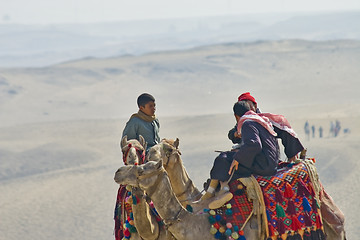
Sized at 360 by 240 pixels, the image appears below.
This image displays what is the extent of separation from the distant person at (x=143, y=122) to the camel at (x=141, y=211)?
27.4 inches

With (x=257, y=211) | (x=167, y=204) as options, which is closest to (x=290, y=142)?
(x=257, y=211)

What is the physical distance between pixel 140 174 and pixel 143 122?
193cm

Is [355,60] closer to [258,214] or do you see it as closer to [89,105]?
[89,105]

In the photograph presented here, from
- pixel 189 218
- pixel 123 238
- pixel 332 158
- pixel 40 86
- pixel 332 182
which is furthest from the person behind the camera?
pixel 40 86

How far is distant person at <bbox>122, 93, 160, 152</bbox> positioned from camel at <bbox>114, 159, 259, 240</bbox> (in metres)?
1.56

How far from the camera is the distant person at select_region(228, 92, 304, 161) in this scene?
7352 millimetres

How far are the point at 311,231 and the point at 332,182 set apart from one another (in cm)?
1683

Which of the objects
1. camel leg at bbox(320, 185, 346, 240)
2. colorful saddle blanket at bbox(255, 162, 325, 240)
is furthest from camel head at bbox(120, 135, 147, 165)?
camel leg at bbox(320, 185, 346, 240)

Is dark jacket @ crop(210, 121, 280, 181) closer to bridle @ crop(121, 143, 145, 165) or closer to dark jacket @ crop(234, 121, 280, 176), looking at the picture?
dark jacket @ crop(234, 121, 280, 176)

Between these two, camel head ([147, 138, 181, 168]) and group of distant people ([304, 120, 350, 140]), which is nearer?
camel head ([147, 138, 181, 168])

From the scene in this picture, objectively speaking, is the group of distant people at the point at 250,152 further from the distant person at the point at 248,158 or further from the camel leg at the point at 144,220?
the camel leg at the point at 144,220

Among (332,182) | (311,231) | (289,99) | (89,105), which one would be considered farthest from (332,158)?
(89,105)

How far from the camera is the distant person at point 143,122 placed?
814cm

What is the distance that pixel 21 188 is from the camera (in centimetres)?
2716
